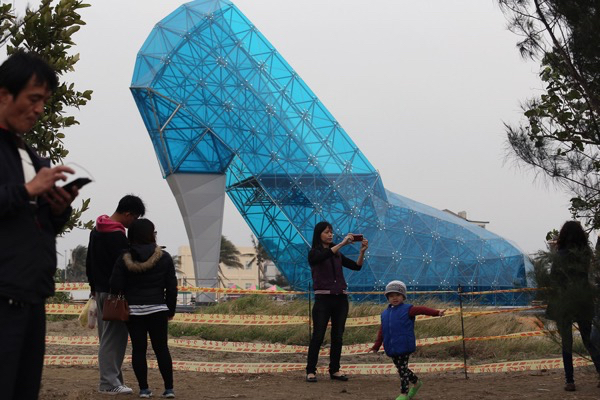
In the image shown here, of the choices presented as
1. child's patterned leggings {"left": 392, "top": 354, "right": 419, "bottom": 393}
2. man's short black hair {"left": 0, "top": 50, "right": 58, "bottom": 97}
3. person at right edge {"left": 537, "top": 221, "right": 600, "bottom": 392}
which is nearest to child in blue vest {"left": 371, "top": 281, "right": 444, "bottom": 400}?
child's patterned leggings {"left": 392, "top": 354, "right": 419, "bottom": 393}

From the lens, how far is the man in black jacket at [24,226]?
307 centimetres

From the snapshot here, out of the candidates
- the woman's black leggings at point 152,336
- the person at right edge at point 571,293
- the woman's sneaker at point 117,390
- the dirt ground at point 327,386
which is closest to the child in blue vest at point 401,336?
the dirt ground at point 327,386

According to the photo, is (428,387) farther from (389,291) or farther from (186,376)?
(186,376)

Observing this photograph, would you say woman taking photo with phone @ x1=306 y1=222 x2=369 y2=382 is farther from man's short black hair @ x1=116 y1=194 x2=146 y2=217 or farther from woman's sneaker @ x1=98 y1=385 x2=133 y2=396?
woman's sneaker @ x1=98 y1=385 x2=133 y2=396

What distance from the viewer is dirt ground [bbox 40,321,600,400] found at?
8.30 meters

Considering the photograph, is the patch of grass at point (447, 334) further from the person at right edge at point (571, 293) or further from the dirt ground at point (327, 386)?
the person at right edge at point (571, 293)

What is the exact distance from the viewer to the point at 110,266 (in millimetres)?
8062

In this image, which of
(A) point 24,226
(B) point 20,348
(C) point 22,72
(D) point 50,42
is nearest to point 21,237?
(A) point 24,226

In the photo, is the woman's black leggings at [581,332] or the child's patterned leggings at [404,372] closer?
the woman's black leggings at [581,332]

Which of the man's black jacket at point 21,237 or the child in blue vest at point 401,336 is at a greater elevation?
the man's black jacket at point 21,237

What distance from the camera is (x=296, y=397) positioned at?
27.0 ft

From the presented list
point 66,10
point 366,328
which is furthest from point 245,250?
point 66,10

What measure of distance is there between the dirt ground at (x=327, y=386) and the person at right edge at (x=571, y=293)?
0.65 metres

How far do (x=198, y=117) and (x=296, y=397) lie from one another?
26.8m
